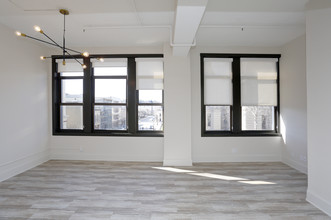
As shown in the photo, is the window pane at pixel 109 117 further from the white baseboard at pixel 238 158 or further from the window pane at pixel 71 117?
the white baseboard at pixel 238 158

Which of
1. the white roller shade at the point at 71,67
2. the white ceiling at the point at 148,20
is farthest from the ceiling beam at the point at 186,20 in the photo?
the white roller shade at the point at 71,67

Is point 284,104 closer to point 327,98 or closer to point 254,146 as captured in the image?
point 254,146

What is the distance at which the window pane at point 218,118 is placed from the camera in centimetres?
461

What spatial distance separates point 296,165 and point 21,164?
5.99 meters

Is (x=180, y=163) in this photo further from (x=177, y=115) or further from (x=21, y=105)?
(x=21, y=105)

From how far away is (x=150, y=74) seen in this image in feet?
14.8

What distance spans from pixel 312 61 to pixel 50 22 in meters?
4.34

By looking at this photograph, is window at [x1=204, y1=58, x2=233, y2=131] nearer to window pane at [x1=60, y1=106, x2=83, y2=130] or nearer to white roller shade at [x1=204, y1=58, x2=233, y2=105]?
white roller shade at [x1=204, y1=58, x2=233, y2=105]

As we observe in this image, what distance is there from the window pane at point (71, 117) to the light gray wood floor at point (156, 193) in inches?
43.3

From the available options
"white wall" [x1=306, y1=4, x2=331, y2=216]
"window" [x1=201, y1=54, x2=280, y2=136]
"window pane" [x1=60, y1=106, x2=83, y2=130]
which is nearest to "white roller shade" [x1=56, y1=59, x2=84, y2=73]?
"window pane" [x1=60, y1=106, x2=83, y2=130]

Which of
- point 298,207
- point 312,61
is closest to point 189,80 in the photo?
point 312,61

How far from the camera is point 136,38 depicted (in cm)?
398

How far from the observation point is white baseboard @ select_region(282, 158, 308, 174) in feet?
12.2

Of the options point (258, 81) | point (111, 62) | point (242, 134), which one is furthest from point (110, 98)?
point (258, 81)
